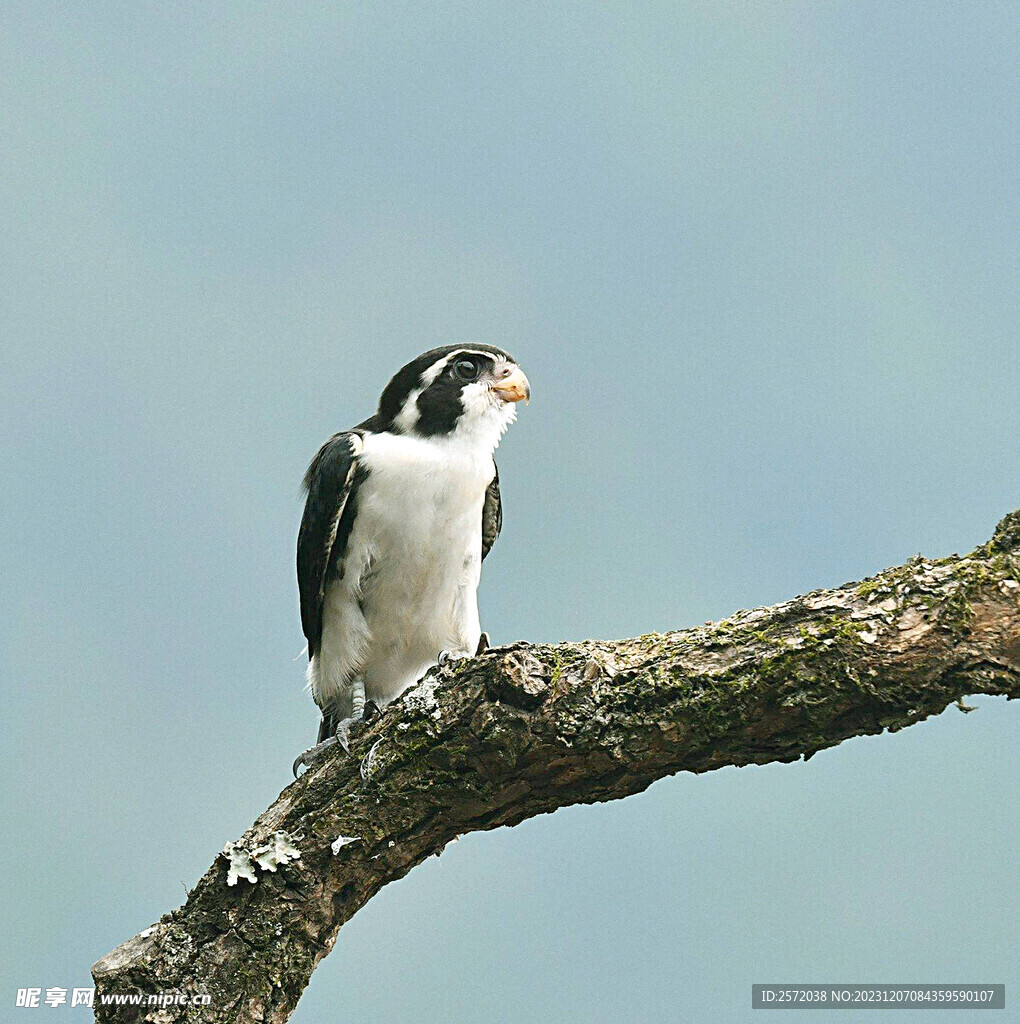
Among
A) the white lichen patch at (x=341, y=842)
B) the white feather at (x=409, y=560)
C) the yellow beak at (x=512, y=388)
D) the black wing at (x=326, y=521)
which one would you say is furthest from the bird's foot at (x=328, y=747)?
the yellow beak at (x=512, y=388)

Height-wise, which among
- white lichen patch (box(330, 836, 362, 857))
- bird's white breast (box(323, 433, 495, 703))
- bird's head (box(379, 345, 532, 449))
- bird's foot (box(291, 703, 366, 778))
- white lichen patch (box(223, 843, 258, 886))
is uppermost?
bird's head (box(379, 345, 532, 449))

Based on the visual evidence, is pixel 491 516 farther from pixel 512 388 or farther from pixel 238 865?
pixel 238 865

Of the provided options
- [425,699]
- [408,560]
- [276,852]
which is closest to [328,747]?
[276,852]

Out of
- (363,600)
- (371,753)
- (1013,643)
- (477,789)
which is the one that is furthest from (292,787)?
(1013,643)

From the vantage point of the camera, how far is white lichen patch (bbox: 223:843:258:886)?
17.7 ft

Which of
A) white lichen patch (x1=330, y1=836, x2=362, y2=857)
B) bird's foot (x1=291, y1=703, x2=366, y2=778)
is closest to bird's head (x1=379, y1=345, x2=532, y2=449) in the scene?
bird's foot (x1=291, y1=703, x2=366, y2=778)

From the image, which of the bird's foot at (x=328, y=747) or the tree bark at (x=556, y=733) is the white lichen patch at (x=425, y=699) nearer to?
the tree bark at (x=556, y=733)

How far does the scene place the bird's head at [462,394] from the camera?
723cm

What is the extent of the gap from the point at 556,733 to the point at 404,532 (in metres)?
2.24

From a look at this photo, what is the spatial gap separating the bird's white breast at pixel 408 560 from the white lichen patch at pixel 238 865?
1.82 metres

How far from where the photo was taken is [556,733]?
16.6ft

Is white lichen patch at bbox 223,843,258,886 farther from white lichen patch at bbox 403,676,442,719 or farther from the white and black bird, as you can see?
the white and black bird

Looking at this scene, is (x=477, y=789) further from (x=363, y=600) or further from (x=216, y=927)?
(x=363, y=600)

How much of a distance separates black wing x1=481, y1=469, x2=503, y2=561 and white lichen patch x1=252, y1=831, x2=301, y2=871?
265cm
